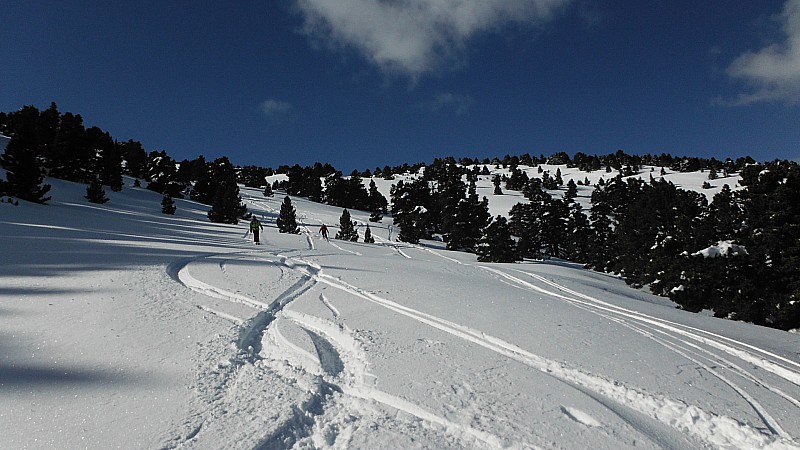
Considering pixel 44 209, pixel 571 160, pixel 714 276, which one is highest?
pixel 571 160

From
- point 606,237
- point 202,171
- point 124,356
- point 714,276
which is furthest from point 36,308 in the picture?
point 202,171

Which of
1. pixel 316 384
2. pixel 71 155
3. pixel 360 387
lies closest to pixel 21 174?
pixel 71 155

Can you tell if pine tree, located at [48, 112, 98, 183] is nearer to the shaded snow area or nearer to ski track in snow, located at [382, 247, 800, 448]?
the shaded snow area

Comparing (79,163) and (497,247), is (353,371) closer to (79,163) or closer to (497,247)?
(497,247)

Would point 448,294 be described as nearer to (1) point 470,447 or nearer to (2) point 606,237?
(1) point 470,447

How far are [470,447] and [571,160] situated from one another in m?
125

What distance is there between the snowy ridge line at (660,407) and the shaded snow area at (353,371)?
2cm

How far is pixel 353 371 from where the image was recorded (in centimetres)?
434

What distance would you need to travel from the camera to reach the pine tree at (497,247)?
1208 inches

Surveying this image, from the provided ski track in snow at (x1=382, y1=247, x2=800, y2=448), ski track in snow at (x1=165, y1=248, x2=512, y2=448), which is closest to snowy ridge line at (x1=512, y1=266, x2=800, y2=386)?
ski track in snow at (x1=382, y1=247, x2=800, y2=448)

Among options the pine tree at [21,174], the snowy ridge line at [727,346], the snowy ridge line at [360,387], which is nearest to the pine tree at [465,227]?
the snowy ridge line at [727,346]

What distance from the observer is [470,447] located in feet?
10.1

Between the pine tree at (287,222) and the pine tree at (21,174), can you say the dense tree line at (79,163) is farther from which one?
the pine tree at (287,222)

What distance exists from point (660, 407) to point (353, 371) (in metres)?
3.47
